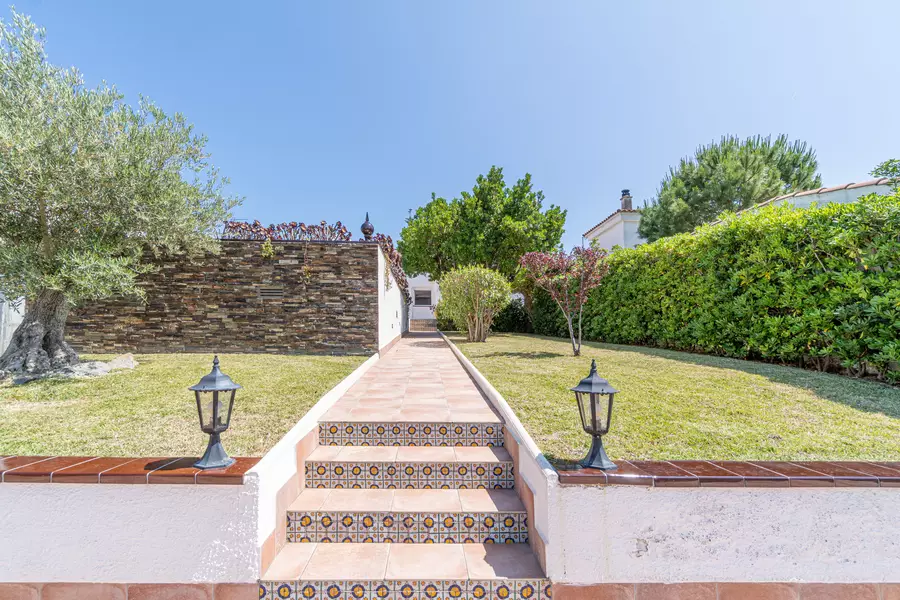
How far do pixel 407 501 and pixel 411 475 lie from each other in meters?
0.28

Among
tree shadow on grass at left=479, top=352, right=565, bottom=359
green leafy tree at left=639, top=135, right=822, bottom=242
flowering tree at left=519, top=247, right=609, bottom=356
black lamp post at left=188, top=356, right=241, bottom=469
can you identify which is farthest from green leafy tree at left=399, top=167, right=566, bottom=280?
black lamp post at left=188, top=356, right=241, bottom=469

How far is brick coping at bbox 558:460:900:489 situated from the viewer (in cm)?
212

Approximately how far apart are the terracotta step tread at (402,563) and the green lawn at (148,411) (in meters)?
0.87

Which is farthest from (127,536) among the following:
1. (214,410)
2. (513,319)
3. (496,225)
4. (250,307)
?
(513,319)

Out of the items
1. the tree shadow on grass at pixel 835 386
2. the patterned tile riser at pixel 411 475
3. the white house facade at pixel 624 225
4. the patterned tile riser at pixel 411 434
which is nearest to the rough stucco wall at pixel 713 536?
the patterned tile riser at pixel 411 475

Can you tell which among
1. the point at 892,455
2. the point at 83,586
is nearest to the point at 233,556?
the point at 83,586

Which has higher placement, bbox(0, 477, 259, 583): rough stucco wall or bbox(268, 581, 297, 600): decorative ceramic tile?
bbox(0, 477, 259, 583): rough stucco wall

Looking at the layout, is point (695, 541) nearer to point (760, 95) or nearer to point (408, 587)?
point (408, 587)

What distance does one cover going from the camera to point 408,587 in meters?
2.13

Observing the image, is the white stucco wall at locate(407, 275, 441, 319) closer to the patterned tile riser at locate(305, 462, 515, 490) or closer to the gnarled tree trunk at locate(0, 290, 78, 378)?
the gnarled tree trunk at locate(0, 290, 78, 378)

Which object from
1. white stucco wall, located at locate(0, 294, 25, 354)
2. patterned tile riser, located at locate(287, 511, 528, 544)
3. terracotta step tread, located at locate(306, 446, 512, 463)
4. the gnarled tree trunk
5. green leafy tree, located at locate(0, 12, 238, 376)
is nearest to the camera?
patterned tile riser, located at locate(287, 511, 528, 544)

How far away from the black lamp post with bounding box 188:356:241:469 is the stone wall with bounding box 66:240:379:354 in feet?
20.4

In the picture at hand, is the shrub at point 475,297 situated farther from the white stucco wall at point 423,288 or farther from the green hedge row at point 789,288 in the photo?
the white stucco wall at point 423,288

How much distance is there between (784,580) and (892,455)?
1657 millimetres
